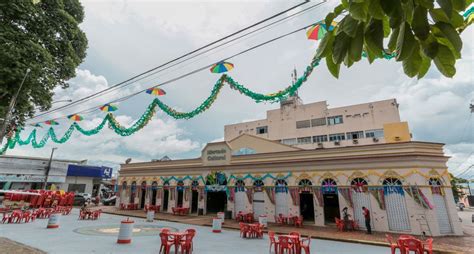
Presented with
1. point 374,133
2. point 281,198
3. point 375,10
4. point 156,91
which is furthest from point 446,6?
point 374,133

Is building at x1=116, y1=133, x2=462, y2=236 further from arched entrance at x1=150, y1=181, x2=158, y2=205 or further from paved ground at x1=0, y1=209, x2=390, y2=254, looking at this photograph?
paved ground at x1=0, y1=209, x2=390, y2=254

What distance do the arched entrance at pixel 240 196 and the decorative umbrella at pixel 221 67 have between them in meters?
13.0

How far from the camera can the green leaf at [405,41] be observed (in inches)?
56.9

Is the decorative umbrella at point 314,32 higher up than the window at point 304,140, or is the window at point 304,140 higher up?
the window at point 304,140

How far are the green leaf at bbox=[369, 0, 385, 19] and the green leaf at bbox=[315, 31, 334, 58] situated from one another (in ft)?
1.05

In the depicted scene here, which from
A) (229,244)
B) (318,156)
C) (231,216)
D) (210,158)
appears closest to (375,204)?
(318,156)

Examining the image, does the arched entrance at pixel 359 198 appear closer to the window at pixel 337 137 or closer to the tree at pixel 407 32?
the tree at pixel 407 32

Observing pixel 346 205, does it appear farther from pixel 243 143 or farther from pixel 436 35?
pixel 436 35

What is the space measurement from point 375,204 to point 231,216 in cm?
1144

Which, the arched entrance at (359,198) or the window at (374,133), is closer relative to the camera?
the arched entrance at (359,198)

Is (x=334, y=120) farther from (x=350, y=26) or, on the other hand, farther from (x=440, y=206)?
(x=350, y=26)

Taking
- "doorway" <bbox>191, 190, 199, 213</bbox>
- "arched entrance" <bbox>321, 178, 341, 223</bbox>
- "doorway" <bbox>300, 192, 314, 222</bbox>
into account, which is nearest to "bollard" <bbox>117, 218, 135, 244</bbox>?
"arched entrance" <bbox>321, 178, 341, 223</bbox>

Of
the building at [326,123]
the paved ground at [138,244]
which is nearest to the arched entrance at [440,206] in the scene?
the paved ground at [138,244]

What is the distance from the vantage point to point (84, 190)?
41.3m
